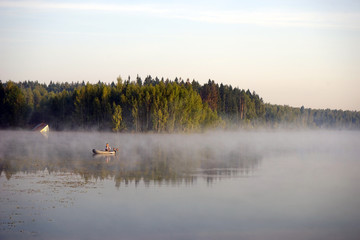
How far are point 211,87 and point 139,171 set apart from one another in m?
103

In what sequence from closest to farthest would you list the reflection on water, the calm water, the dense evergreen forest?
the calm water, the reflection on water, the dense evergreen forest

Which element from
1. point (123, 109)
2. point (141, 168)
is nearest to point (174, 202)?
point (141, 168)

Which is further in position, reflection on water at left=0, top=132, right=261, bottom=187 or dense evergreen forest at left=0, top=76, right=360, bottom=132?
dense evergreen forest at left=0, top=76, right=360, bottom=132

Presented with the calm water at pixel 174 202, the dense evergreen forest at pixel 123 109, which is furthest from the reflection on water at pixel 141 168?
the dense evergreen forest at pixel 123 109

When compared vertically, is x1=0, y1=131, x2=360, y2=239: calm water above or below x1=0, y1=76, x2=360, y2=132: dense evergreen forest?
below

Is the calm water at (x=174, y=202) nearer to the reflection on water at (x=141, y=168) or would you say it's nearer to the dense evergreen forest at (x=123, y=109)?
the reflection on water at (x=141, y=168)

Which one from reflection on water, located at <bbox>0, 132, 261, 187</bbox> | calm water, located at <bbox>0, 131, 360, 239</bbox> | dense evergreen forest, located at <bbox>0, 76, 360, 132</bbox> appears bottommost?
calm water, located at <bbox>0, 131, 360, 239</bbox>

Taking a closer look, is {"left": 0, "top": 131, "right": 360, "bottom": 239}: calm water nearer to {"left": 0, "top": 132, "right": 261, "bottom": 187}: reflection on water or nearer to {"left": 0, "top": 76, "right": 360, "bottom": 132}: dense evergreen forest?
{"left": 0, "top": 132, "right": 261, "bottom": 187}: reflection on water

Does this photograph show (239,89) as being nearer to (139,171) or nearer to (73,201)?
(139,171)

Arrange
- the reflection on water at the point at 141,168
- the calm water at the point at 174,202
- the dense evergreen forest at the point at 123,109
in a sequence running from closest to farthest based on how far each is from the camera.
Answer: the calm water at the point at 174,202 → the reflection on water at the point at 141,168 → the dense evergreen forest at the point at 123,109

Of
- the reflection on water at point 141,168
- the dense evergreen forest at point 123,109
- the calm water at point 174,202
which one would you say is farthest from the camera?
the dense evergreen forest at point 123,109

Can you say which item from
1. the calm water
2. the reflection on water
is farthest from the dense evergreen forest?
the calm water

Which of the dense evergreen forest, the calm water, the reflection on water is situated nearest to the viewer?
the calm water

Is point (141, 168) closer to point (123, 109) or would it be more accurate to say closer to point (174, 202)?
point (174, 202)
